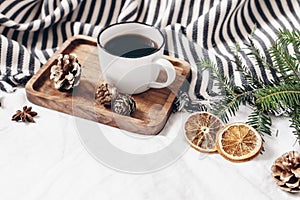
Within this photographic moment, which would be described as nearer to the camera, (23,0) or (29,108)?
(29,108)

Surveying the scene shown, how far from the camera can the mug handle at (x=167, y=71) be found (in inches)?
32.0

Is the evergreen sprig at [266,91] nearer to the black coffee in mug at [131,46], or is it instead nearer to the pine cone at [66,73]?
the black coffee in mug at [131,46]

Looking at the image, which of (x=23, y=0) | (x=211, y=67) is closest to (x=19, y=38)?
(x=23, y=0)

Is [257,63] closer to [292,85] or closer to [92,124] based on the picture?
[292,85]

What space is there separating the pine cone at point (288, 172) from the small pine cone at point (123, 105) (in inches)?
9.6

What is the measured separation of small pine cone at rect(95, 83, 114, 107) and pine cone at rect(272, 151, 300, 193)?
0.28 metres

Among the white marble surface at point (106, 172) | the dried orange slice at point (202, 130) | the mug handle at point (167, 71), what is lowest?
the white marble surface at point (106, 172)

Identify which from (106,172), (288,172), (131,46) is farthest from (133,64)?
(288,172)

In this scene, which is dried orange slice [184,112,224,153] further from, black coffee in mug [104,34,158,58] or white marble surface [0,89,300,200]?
black coffee in mug [104,34,158,58]

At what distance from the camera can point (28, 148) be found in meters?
0.78

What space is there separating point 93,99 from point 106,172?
0.14m

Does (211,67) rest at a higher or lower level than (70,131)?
higher

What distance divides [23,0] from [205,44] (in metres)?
0.37

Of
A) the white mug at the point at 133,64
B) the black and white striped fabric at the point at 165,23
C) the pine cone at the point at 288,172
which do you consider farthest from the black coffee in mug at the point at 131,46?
the pine cone at the point at 288,172
